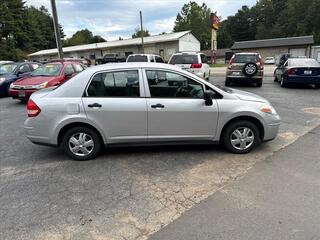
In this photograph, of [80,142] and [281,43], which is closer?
[80,142]

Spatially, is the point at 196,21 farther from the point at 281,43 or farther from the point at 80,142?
the point at 80,142

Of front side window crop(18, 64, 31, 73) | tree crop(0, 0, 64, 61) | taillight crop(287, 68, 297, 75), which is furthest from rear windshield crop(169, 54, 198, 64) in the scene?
tree crop(0, 0, 64, 61)

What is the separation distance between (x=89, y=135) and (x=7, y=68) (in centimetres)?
1216

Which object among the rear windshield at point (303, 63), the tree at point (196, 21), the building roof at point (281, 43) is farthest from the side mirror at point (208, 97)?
the tree at point (196, 21)

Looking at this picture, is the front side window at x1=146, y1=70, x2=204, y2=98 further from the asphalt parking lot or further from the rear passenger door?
the asphalt parking lot

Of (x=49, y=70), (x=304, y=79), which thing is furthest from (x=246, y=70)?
(x=49, y=70)

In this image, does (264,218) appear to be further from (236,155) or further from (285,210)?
(236,155)

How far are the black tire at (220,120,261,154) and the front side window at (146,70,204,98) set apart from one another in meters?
0.79

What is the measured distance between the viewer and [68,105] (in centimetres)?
468

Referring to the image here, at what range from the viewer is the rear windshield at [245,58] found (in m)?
14.1

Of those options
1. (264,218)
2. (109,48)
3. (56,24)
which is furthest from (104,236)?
(109,48)

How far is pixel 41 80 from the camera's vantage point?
10.6m

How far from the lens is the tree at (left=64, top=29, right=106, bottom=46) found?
9538 centimetres

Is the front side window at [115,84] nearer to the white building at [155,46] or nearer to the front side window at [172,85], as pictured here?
the front side window at [172,85]
